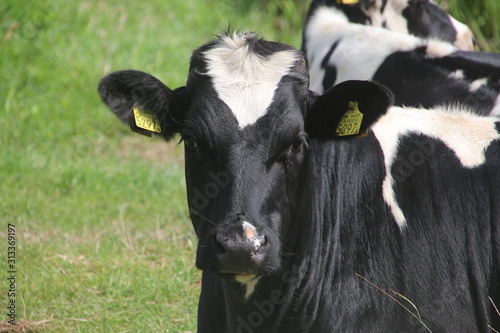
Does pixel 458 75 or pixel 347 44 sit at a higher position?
pixel 347 44

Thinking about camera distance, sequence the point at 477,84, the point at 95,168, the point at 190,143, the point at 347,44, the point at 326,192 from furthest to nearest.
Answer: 1. the point at 95,168
2. the point at 347,44
3. the point at 477,84
4. the point at 326,192
5. the point at 190,143

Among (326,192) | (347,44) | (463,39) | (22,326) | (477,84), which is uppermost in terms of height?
(463,39)

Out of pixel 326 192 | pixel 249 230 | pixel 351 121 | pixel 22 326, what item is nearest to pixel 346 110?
pixel 351 121

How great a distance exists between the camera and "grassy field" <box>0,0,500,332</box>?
5289mm

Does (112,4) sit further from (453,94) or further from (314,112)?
(314,112)

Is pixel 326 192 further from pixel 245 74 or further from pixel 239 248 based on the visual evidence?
pixel 239 248

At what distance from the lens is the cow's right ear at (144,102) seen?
3826 mm

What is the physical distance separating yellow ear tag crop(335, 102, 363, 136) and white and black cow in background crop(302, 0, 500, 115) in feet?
5.14

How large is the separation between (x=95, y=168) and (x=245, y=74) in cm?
439

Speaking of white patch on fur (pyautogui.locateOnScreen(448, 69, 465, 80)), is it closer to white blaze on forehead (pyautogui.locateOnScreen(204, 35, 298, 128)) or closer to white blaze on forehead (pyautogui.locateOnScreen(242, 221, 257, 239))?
white blaze on forehead (pyautogui.locateOnScreen(204, 35, 298, 128))

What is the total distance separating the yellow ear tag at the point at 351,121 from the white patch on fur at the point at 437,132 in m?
0.38

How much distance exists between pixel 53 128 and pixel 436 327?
5.91 metres

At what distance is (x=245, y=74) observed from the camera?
375 centimetres

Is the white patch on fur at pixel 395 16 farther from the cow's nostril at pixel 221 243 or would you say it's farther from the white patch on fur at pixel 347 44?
the cow's nostril at pixel 221 243
